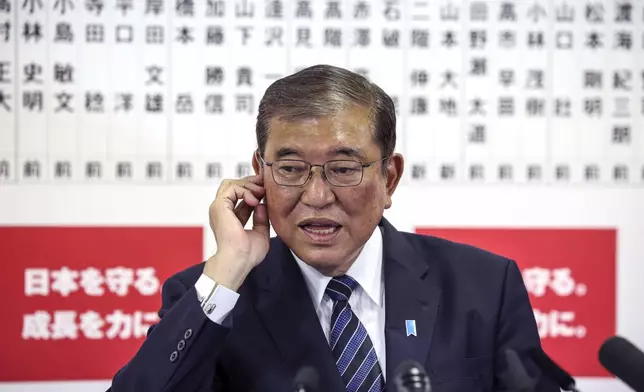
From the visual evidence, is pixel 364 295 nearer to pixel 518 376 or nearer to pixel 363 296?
pixel 363 296

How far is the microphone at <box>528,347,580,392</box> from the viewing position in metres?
1.08

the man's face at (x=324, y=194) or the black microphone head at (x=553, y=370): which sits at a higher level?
the man's face at (x=324, y=194)

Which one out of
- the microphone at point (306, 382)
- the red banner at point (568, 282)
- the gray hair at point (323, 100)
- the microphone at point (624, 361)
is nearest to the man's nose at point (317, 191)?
the gray hair at point (323, 100)

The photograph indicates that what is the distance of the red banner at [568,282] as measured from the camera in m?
A: 2.60

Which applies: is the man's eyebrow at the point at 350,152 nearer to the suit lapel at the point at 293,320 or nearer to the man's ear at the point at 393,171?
the man's ear at the point at 393,171

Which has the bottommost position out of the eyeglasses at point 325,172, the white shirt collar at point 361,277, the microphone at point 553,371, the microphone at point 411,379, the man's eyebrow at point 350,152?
the microphone at point 553,371

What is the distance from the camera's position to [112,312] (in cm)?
251

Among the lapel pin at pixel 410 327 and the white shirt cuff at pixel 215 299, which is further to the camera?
the lapel pin at pixel 410 327

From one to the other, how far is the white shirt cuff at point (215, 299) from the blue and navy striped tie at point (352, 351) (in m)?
0.28

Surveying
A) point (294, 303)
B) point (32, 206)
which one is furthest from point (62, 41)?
point (294, 303)

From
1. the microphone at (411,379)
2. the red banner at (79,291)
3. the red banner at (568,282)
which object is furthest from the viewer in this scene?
the red banner at (568,282)

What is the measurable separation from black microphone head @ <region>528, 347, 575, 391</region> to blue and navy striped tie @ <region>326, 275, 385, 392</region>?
492 millimetres

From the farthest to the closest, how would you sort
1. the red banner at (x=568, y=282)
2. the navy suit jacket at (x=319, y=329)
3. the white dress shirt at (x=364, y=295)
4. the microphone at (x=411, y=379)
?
1. the red banner at (x=568, y=282)
2. the white dress shirt at (x=364, y=295)
3. the navy suit jacket at (x=319, y=329)
4. the microphone at (x=411, y=379)

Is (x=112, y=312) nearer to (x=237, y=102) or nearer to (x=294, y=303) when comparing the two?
(x=237, y=102)
